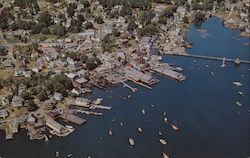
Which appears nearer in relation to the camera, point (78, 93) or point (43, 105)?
point (43, 105)

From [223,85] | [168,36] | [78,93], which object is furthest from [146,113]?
[168,36]

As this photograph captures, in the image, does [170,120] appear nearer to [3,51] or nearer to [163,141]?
[163,141]

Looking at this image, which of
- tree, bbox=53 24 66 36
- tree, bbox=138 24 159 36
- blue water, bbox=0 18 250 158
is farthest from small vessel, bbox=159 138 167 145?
tree, bbox=53 24 66 36

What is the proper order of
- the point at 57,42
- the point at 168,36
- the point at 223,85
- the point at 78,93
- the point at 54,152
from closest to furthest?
1. the point at 54,152
2. the point at 78,93
3. the point at 223,85
4. the point at 57,42
5. the point at 168,36

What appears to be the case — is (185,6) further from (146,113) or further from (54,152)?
(54,152)


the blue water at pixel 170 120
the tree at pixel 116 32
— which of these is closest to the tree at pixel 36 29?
the tree at pixel 116 32
